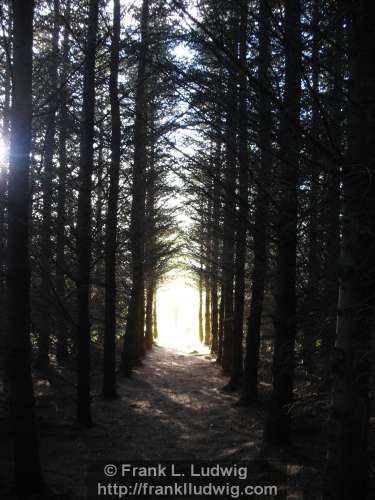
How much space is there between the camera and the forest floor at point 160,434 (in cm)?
643

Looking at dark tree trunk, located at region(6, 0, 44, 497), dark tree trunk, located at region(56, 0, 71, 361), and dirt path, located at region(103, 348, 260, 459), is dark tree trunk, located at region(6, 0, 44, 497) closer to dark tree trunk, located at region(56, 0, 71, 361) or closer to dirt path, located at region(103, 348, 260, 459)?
dark tree trunk, located at region(56, 0, 71, 361)

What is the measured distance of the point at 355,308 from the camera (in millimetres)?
3619

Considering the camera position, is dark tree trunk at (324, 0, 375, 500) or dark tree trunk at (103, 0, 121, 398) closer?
dark tree trunk at (324, 0, 375, 500)

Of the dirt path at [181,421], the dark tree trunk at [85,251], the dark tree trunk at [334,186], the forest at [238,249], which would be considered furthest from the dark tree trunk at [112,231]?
the dark tree trunk at [334,186]

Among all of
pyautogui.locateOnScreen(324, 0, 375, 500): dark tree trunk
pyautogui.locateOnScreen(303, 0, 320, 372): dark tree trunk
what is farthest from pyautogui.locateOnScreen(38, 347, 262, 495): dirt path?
pyautogui.locateOnScreen(324, 0, 375, 500): dark tree trunk

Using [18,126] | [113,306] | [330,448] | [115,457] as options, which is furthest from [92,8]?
[330,448]

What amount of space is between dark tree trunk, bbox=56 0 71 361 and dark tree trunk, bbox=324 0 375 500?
3.35 m

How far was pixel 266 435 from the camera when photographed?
7371mm

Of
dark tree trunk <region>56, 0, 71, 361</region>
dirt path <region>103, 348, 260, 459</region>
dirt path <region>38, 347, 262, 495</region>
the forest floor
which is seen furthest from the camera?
dark tree trunk <region>56, 0, 71, 361</region>

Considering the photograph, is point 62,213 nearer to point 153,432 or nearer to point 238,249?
point 238,249

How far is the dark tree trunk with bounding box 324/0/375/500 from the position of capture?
141 inches

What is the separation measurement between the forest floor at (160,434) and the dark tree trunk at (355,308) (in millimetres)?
1831

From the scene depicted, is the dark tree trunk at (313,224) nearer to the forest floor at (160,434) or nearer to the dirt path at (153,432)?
the forest floor at (160,434)

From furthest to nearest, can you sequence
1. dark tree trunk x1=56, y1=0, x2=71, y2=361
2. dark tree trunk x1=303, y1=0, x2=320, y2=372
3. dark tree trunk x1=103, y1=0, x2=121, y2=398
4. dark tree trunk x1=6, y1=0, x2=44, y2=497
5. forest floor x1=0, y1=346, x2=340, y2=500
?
dark tree trunk x1=103, y1=0, x2=121, y2=398
dark tree trunk x1=56, y1=0, x2=71, y2=361
forest floor x1=0, y1=346, x2=340, y2=500
dark tree trunk x1=6, y1=0, x2=44, y2=497
dark tree trunk x1=303, y1=0, x2=320, y2=372
